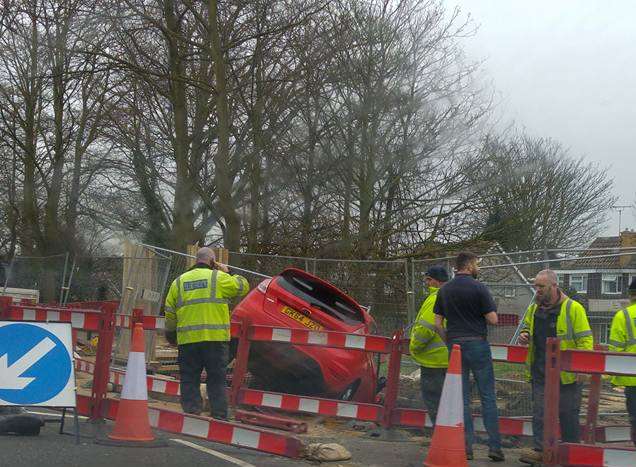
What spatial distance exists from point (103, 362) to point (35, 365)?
0.72 m

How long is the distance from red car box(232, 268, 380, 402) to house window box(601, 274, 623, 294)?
2.94 m

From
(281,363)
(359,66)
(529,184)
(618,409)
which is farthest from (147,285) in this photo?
(529,184)

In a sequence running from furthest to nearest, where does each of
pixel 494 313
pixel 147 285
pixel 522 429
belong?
pixel 147 285 < pixel 522 429 < pixel 494 313

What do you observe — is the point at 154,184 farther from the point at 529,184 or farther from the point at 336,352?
the point at 336,352

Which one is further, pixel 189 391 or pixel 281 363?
pixel 281 363

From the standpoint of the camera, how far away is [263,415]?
365 inches

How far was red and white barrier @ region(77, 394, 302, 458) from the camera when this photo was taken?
738 centimetres

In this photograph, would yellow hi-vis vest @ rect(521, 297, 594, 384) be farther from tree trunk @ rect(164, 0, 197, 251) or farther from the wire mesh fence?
the wire mesh fence

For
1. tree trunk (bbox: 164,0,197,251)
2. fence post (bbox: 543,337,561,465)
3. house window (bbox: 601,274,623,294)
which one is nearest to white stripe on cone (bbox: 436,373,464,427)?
fence post (bbox: 543,337,561,465)

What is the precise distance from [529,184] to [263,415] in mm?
21584

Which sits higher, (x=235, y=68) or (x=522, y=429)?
(x=235, y=68)

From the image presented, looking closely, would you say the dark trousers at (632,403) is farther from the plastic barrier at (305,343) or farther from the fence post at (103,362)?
the fence post at (103,362)

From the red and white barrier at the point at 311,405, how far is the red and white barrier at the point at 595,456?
7.77 ft

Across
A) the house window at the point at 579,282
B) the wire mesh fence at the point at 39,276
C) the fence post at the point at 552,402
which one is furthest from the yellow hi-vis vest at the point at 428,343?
the wire mesh fence at the point at 39,276
